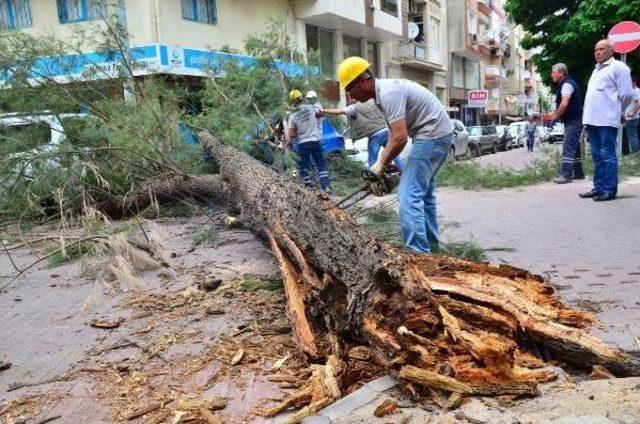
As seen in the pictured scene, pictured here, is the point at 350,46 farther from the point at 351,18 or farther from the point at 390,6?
the point at 390,6

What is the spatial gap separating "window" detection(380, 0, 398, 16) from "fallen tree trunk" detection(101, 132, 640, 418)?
2701 centimetres

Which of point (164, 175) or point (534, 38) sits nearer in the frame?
point (164, 175)

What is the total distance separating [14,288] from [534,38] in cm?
1865

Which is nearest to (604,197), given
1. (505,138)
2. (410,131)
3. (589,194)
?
(589,194)

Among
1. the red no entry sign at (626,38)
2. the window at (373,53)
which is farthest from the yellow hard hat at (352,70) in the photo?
the window at (373,53)

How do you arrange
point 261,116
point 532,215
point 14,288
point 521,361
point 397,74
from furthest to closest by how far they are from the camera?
point 397,74 < point 261,116 < point 532,215 < point 14,288 < point 521,361

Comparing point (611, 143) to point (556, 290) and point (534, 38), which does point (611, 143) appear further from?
point (534, 38)

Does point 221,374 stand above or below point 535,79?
below

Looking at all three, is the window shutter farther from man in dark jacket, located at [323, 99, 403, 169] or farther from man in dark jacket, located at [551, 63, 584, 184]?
man in dark jacket, located at [551, 63, 584, 184]

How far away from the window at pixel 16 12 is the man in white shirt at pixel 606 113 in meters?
17.3

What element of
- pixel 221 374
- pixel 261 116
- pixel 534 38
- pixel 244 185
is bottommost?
pixel 221 374

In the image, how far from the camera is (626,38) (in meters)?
9.45

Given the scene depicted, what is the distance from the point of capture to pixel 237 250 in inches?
223

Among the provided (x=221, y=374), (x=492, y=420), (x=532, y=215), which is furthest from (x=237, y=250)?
(x=492, y=420)
